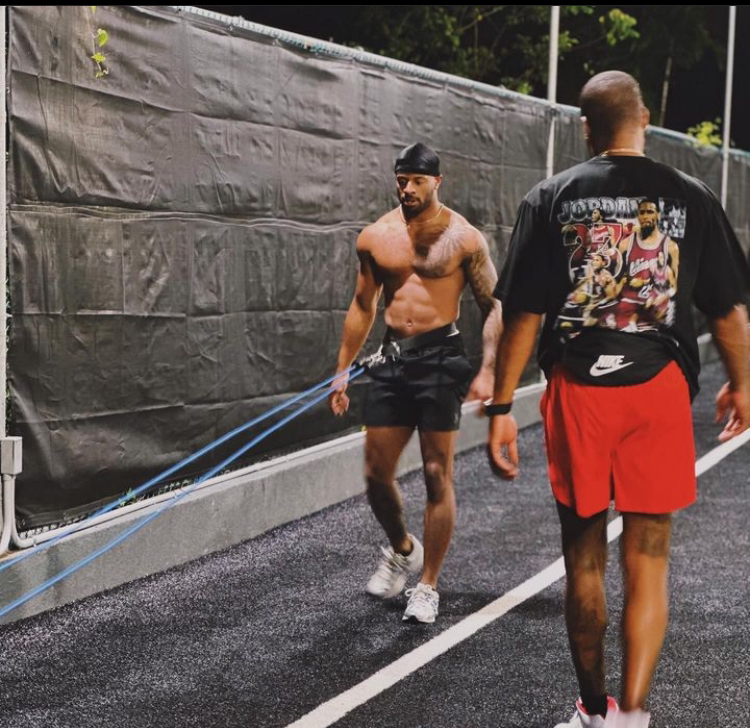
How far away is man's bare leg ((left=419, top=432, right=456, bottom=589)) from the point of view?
236 inches

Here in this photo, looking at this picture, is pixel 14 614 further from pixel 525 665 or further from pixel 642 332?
pixel 642 332

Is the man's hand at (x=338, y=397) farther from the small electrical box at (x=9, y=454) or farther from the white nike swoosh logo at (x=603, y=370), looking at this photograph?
the white nike swoosh logo at (x=603, y=370)

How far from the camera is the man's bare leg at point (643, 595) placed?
4.00 meters

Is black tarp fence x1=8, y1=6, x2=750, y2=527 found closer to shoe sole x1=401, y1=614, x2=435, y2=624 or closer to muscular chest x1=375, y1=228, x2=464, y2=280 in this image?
muscular chest x1=375, y1=228, x2=464, y2=280

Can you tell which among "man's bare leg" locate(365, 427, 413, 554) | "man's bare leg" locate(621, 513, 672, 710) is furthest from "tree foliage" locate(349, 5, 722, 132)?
"man's bare leg" locate(621, 513, 672, 710)

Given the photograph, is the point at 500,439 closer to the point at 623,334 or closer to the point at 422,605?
the point at 623,334

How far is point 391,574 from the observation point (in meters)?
6.15

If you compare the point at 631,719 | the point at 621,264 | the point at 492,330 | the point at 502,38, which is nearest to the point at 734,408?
the point at 621,264

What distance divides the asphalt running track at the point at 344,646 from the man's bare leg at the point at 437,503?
23 cm

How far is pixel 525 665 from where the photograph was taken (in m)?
5.16

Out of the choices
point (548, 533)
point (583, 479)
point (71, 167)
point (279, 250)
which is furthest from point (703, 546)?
point (71, 167)

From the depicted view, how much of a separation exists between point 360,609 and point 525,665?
3.51 ft

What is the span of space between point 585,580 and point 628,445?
0.46 meters

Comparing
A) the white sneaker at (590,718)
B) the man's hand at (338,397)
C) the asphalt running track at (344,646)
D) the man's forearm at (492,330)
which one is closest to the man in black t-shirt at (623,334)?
the white sneaker at (590,718)
